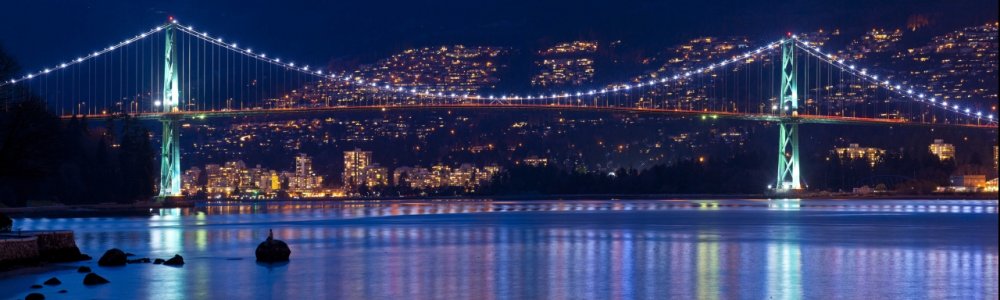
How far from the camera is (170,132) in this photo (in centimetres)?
6450

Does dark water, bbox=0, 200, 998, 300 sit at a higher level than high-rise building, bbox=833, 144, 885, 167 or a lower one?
lower

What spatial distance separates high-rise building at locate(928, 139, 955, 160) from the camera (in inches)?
3925

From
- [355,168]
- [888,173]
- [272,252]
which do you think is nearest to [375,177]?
[355,168]

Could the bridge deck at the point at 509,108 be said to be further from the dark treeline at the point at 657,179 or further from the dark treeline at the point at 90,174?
the dark treeline at the point at 657,179

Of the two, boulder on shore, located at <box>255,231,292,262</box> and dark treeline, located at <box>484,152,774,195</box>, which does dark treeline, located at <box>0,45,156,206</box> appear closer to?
boulder on shore, located at <box>255,231,292,262</box>

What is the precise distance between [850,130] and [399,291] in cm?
10174

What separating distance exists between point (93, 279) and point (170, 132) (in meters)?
45.0

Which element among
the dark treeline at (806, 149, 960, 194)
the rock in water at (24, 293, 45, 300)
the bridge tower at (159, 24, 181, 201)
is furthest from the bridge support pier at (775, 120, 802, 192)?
the rock in water at (24, 293, 45, 300)

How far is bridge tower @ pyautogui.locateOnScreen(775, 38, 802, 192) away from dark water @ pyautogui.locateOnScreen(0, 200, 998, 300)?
3594 cm

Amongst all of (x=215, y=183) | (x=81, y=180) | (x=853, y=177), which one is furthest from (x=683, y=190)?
(x=81, y=180)

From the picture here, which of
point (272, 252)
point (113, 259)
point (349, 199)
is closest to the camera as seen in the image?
point (113, 259)

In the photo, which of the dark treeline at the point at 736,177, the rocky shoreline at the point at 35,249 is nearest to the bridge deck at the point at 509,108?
the dark treeline at the point at 736,177

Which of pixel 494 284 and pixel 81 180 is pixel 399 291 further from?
pixel 81 180

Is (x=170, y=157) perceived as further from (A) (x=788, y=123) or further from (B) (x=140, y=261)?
(B) (x=140, y=261)
